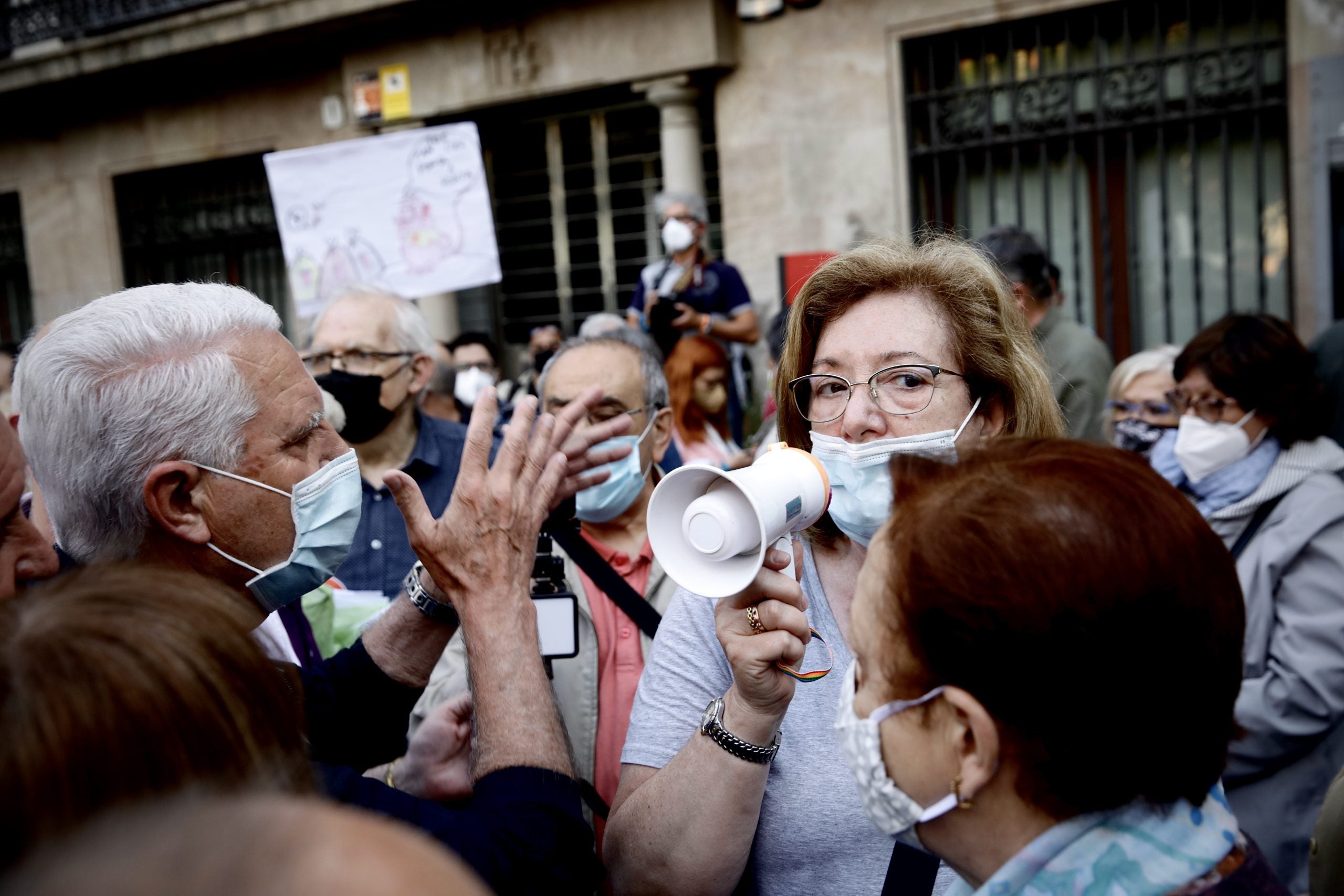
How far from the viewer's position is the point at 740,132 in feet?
29.6

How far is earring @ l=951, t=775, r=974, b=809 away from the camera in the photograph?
132 cm

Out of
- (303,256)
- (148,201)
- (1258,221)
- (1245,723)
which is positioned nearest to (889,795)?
(1245,723)

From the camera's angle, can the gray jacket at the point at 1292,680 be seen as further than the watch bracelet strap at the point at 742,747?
Yes

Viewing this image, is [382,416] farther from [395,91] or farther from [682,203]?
[395,91]

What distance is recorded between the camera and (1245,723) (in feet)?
10.0

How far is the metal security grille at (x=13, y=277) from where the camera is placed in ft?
46.2

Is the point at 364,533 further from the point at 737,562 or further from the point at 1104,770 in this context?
the point at 1104,770

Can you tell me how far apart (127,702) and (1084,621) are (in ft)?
3.17

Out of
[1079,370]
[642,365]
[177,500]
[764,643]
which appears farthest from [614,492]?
[1079,370]

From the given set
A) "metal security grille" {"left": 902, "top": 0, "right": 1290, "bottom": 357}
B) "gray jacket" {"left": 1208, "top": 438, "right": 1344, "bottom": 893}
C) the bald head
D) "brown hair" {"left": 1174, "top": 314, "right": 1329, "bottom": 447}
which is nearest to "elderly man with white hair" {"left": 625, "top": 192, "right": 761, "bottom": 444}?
"metal security grille" {"left": 902, "top": 0, "right": 1290, "bottom": 357}

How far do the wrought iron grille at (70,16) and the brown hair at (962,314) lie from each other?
36.8ft

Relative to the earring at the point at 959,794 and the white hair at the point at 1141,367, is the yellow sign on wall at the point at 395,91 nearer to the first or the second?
the white hair at the point at 1141,367

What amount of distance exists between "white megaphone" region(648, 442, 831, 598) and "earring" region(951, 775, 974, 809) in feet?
1.22

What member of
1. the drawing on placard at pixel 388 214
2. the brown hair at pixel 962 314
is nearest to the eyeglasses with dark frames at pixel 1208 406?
the brown hair at pixel 962 314
